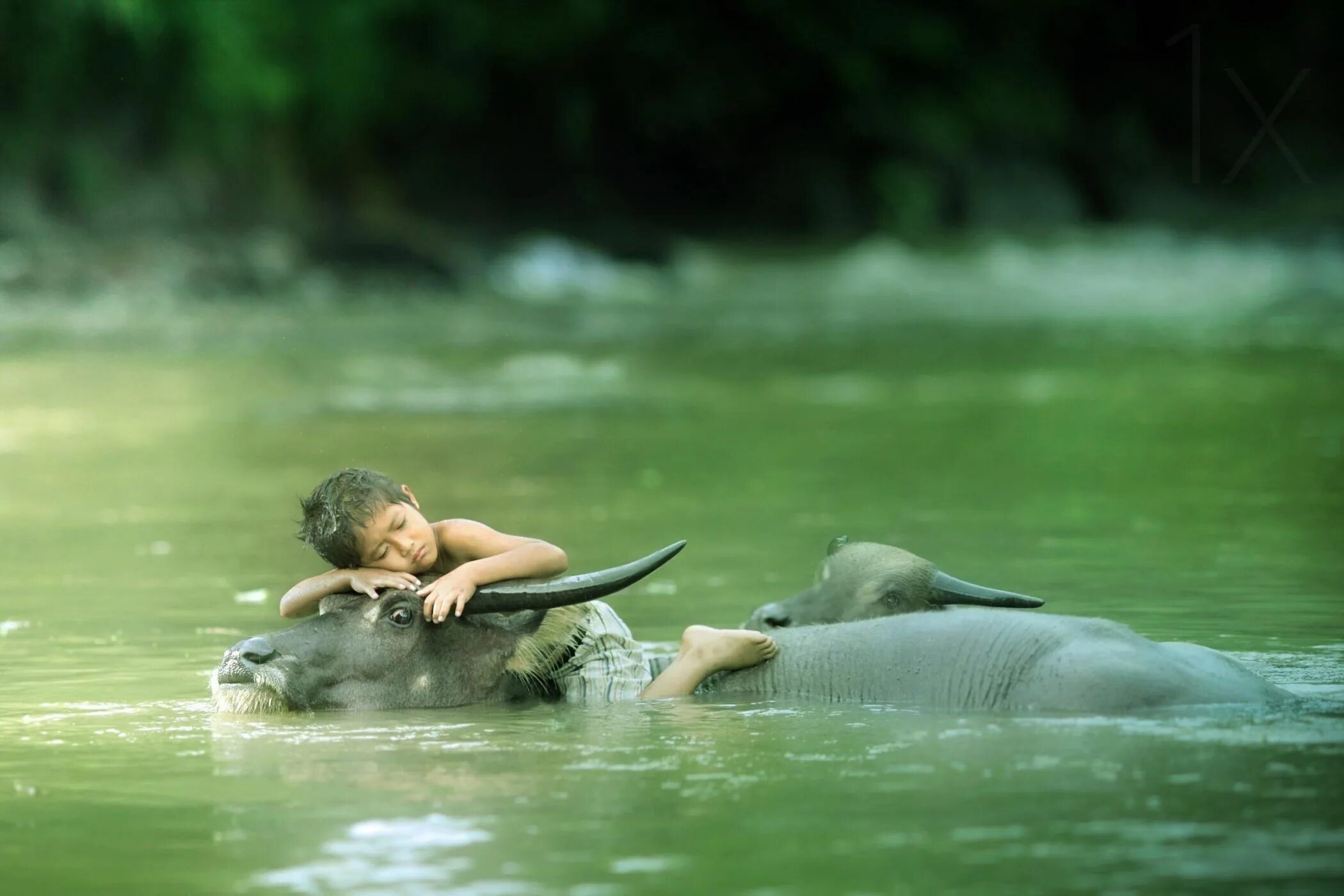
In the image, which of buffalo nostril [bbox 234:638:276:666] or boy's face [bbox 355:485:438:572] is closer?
buffalo nostril [bbox 234:638:276:666]

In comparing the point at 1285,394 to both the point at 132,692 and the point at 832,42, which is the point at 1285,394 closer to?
the point at 132,692

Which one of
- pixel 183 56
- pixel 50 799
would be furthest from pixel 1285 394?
pixel 183 56

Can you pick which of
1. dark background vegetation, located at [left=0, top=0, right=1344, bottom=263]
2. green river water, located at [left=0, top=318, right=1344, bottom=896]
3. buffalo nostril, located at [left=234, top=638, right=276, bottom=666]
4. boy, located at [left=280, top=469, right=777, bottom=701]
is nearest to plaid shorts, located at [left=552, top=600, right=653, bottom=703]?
boy, located at [left=280, top=469, right=777, bottom=701]

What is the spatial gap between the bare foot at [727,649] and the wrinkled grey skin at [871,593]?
10.1 inches

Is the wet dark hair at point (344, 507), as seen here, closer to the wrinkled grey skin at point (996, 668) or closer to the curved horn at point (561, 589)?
the curved horn at point (561, 589)

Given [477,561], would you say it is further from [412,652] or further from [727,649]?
[727,649]

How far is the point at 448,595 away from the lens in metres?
7.29

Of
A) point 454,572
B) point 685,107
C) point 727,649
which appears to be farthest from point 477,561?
point 685,107

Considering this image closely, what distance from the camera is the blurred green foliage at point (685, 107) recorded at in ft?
111

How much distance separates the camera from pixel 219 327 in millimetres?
28078

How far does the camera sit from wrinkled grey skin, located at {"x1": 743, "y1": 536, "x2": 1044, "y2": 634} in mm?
7836

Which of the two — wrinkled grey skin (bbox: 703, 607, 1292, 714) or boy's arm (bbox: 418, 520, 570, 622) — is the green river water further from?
boy's arm (bbox: 418, 520, 570, 622)

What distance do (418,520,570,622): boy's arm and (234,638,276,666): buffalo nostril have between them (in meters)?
0.52

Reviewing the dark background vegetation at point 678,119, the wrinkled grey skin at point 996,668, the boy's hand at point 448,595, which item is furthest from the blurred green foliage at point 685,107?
the wrinkled grey skin at point 996,668
